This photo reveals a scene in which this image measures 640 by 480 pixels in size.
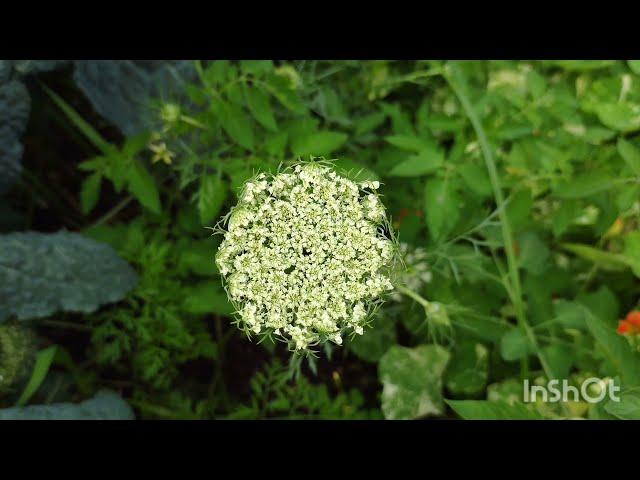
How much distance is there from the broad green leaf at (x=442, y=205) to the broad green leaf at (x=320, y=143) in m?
0.34

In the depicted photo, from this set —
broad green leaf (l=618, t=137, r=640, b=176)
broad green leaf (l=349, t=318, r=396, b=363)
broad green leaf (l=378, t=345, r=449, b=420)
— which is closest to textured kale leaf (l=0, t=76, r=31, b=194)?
broad green leaf (l=349, t=318, r=396, b=363)

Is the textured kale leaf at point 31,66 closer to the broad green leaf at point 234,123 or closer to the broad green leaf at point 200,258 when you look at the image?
the broad green leaf at point 234,123

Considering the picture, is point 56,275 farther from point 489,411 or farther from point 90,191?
point 489,411

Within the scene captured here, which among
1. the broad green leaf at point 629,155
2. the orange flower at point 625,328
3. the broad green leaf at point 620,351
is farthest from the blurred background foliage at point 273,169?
the broad green leaf at point 620,351

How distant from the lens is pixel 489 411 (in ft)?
5.56

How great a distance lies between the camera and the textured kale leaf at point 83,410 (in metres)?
2.11

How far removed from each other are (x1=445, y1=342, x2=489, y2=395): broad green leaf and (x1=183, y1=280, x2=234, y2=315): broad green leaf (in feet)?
2.94

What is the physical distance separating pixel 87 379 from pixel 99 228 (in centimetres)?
58

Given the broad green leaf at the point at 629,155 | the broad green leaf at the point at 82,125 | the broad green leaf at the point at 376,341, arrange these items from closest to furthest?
the broad green leaf at the point at 629,155
the broad green leaf at the point at 82,125
the broad green leaf at the point at 376,341

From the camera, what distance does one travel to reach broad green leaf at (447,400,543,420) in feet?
5.44

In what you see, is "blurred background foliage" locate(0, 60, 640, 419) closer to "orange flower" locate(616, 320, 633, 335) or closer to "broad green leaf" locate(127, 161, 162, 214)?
"broad green leaf" locate(127, 161, 162, 214)

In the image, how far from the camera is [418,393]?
2.36 meters
